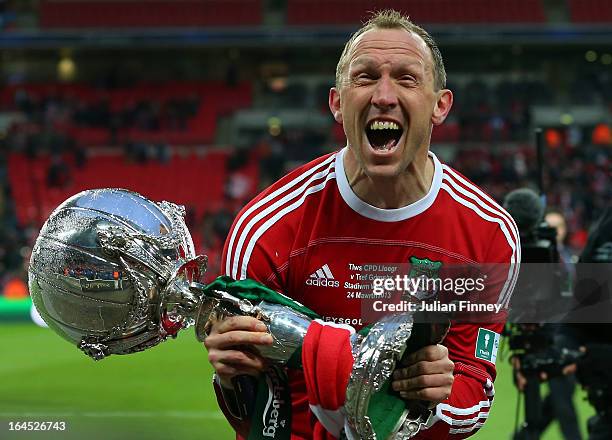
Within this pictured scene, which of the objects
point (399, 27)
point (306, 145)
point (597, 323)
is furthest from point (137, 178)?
point (399, 27)

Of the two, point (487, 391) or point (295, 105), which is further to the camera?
point (295, 105)

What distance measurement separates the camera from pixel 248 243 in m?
2.38

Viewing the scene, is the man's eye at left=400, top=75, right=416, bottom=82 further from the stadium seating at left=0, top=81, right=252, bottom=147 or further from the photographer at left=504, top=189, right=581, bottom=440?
the stadium seating at left=0, top=81, right=252, bottom=147

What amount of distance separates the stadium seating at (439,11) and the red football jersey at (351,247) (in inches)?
852

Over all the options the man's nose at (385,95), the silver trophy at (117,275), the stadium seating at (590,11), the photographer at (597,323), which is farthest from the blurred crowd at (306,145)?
the man's nose at (385,95)

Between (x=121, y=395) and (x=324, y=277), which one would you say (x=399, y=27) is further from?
(x=121, y=395)

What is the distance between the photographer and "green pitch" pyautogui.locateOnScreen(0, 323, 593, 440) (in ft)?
20.8

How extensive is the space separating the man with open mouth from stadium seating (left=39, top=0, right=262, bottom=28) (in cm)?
2249

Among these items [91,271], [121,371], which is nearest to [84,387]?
[121,371]

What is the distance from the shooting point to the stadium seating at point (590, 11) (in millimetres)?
23875

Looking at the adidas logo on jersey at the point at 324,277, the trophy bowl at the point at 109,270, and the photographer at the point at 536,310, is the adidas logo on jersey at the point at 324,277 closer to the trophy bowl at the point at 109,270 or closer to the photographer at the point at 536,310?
the trophy bowl at the point at 109,270

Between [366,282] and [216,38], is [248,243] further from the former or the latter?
[216,38]

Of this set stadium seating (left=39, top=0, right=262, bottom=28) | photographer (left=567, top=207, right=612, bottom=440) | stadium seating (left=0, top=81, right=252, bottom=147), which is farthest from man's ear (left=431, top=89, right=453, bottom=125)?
stadium seating (left=39, top=0, right=262, bottom=28)

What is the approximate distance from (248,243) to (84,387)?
5865 millimetres
